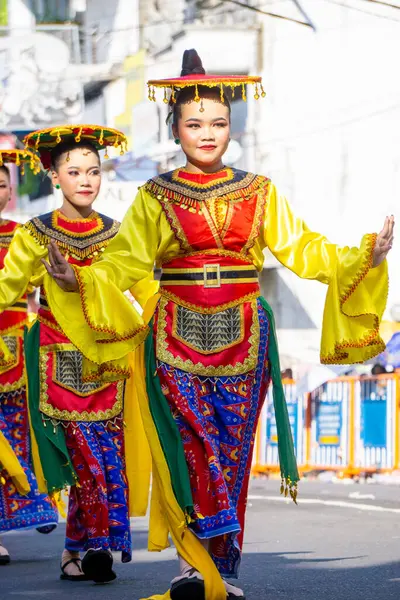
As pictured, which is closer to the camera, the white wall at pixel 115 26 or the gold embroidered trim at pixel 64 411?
the gold embroidered trim at pixel 64 411

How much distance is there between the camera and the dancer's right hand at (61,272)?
5.63m

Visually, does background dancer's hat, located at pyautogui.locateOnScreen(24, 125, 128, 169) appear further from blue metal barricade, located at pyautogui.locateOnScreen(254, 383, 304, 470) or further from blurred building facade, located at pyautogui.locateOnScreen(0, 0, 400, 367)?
blurred building facade, located at pyautogui.locateOnScreen(0, 0, 400, 367)

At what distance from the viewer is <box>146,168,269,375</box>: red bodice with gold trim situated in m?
5.72

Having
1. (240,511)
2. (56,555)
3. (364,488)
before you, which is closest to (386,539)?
(56,555)

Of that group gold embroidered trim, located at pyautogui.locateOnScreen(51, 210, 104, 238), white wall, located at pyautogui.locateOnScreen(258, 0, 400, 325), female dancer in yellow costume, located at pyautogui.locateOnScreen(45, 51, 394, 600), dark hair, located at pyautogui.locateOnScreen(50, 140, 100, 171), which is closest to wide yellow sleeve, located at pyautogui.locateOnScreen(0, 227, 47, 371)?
gold embroidered trim, located at pyautogui.locateOnScreen(51, 210, 104, 238)

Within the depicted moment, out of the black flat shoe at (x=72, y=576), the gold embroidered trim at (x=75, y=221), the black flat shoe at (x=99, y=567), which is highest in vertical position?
the gold embroidered trim at (x=75, y=221)

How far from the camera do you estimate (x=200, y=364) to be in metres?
5.70

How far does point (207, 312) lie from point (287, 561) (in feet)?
6.20

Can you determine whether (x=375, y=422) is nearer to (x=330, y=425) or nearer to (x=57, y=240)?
(x=330, y=425)

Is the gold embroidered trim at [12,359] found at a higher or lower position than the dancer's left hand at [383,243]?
lower

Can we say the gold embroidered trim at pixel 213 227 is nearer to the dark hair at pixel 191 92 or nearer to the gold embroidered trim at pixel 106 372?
the dark hair at pixel 191 92

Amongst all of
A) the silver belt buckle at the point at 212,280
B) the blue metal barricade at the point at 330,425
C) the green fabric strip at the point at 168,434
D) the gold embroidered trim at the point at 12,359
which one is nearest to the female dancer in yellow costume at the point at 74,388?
the gold embroidered trim at the point at 12,359

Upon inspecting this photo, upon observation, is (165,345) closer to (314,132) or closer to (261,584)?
(261,584)

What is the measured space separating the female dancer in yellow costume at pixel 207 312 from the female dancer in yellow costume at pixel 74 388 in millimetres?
1241
